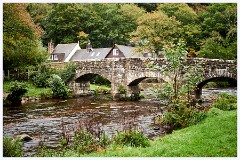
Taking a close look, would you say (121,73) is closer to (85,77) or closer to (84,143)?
(85,77)

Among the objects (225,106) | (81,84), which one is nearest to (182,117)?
(225,106)

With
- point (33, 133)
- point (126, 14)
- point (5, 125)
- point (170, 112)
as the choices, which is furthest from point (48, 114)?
point (126, 14)

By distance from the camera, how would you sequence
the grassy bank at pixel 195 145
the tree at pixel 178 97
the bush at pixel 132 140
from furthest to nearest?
the tree at pixel 178 97 → the bush at pixel 132 140 → the grassy bank at pixel 195 145

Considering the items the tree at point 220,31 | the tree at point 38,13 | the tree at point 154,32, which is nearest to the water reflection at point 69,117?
the tree at point 220,31

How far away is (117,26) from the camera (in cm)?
2661

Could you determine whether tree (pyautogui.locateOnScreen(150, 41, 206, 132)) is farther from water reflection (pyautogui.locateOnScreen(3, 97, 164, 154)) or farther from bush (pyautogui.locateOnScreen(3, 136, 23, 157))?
bush (pyautogui.locateOnScreen(3, 136, 23, 157))

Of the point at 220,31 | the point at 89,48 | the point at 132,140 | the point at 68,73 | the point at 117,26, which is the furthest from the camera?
the point at 89,48

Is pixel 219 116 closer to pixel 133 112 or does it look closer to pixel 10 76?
pixel 133 112

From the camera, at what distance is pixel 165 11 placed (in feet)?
94.1

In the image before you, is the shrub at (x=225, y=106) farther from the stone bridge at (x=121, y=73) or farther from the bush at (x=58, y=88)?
the bush at (x=58, y=88)

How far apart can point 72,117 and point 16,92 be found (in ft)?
15.1

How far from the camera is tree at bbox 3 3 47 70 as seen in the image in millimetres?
13469

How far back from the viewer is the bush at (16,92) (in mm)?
19109

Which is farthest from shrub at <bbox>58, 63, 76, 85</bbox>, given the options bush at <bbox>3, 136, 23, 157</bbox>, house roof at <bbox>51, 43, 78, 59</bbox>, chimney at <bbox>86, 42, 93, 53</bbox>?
bush at <bbox>3, 136, 23, 157</bbox>
